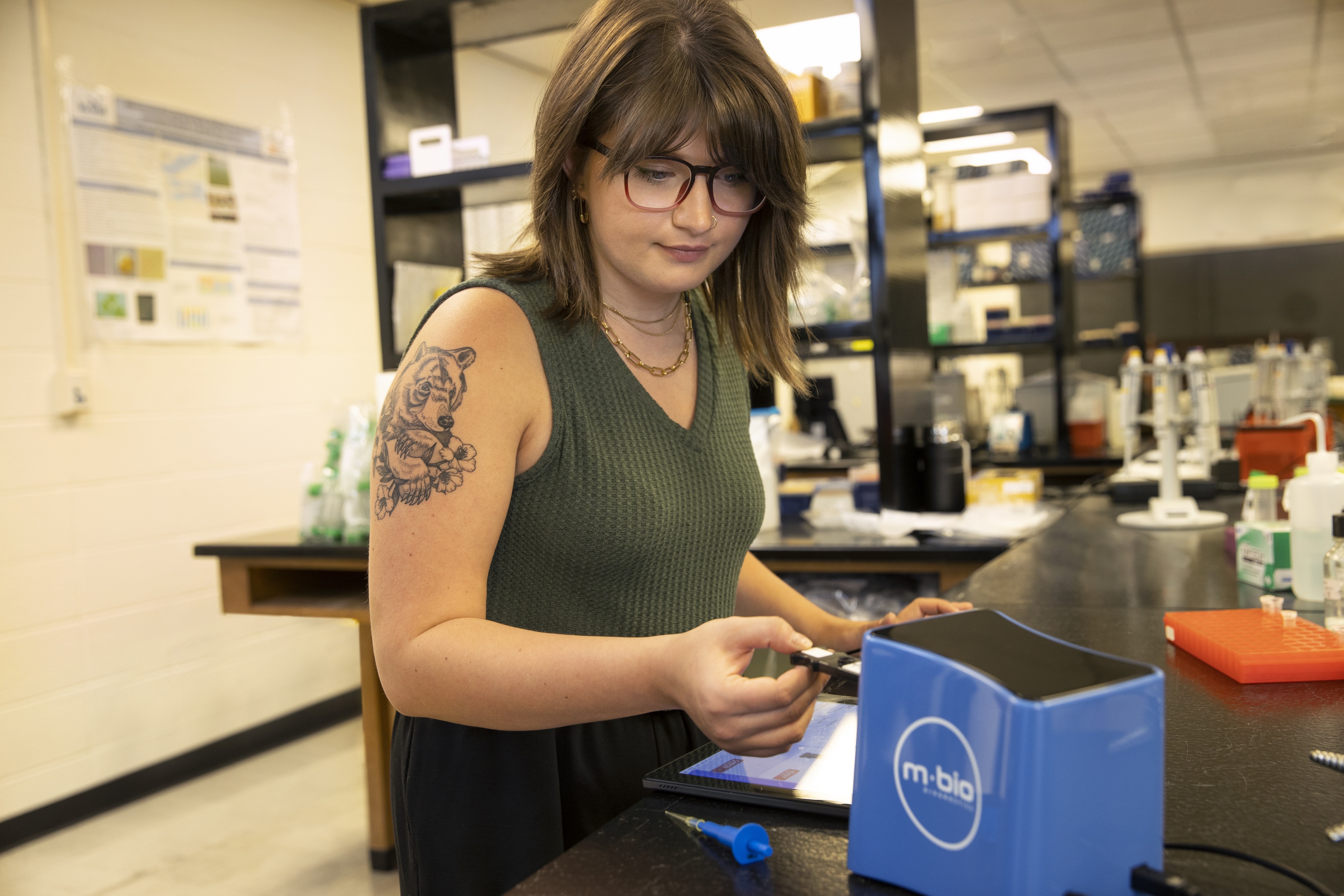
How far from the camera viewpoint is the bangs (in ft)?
3.31

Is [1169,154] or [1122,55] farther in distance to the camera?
[1169,154]

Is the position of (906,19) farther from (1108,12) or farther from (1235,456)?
(1108,12)

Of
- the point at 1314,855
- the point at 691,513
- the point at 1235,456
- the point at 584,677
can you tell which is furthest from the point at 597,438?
the point at 1235,456

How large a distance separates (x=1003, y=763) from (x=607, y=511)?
21.0 inches

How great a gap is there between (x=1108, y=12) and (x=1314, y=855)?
5.42 meters

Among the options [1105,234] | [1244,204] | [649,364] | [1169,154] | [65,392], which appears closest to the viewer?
[649,364]

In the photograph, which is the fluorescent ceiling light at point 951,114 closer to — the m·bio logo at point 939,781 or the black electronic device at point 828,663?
the black electronic device at point 828,663

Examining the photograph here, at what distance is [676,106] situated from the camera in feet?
3.32

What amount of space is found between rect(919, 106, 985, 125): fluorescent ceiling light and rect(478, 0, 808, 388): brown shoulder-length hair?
253 inches

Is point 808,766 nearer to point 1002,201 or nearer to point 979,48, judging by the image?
point 1002,201

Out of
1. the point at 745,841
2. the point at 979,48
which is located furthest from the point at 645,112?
the point at 979,48

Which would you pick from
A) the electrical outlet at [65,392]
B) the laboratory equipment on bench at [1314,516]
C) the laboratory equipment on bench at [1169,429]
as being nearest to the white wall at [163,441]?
the electrical outlet at [65,392]

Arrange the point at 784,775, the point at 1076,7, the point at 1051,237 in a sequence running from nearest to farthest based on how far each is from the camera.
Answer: the point at 784,775, the point at 1076,7, the point at 1051,237

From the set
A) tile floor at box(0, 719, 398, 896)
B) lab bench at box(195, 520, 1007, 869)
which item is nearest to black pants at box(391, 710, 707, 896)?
lab bench at box(195, 520, 1007, 869)
